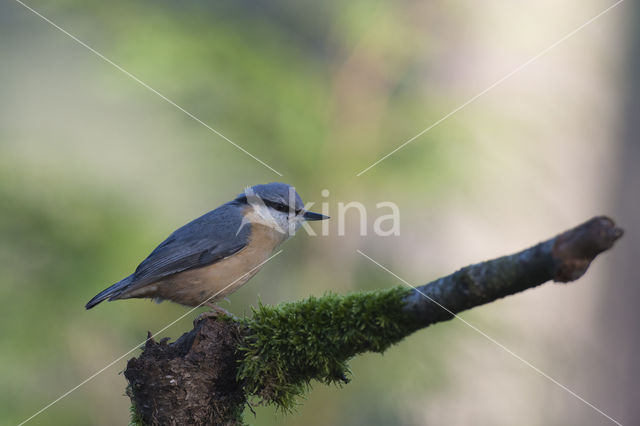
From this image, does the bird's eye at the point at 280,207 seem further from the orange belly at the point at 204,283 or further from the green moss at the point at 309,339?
the green moss at the point at 309,339

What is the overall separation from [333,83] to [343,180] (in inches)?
31.5

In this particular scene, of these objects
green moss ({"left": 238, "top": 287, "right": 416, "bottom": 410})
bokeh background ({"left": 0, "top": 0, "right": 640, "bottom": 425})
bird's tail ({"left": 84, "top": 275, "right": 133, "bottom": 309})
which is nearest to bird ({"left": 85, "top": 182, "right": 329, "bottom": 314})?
bird's tail ({"left": 84, "top": 275, "right": 133, "bottom": 309})

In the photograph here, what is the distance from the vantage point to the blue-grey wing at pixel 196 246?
3.76 meters

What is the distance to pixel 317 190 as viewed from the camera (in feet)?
13.2

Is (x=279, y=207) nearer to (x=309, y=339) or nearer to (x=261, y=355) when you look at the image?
(x=261, y=355)

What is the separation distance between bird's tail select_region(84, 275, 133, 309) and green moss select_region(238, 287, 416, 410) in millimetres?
1275

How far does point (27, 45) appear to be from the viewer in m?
6.67

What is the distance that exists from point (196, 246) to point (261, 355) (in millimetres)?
1578

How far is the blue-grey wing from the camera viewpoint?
3.76 meters

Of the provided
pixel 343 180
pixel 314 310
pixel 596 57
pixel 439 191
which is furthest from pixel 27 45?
pixel 596 57

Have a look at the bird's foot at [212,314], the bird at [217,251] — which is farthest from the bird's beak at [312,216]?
the bird's foot at [212,314]

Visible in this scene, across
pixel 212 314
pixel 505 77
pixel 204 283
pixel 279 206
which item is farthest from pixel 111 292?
pixel 505 77

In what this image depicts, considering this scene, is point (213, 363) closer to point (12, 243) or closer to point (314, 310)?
point (314, 310)

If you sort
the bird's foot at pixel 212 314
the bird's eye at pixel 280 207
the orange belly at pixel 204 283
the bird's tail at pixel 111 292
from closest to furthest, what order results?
1. the bird's foot at pixel 212 314
2. the bird's tail at pixel 111 292
3. the orange belly at pixel 204 283
4. the bird's eye at pixel 280 207
